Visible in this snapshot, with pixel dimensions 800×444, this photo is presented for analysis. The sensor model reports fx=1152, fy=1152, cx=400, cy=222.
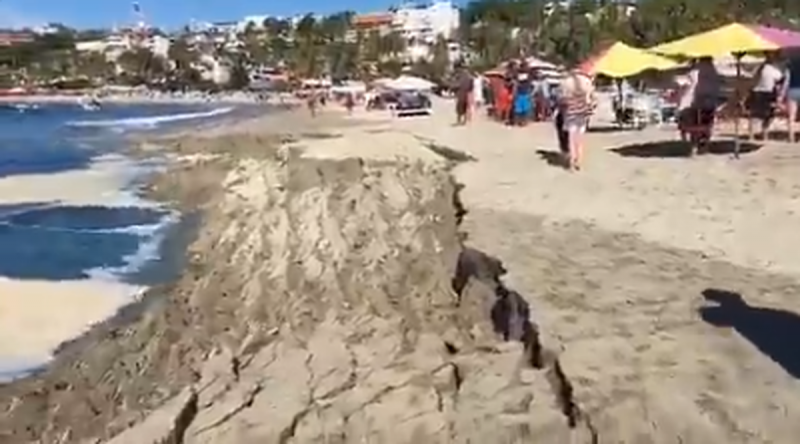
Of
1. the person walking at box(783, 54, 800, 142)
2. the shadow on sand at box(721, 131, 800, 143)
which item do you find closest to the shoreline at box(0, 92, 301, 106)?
the shadow on sand at box(721, 131, 800, 143)

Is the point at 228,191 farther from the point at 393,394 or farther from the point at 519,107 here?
the point at 393,394

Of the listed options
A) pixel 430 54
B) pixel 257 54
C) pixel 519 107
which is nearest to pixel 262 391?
pixel 519 107

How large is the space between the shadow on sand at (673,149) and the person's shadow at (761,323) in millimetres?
8652

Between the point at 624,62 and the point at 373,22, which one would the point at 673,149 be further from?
the point at 373,22

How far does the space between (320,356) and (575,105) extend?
26.4 ft

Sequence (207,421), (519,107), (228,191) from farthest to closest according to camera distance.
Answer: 1. (519,107)
2. (228,191)
3. (207,421)

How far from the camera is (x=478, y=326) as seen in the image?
675 centimetres

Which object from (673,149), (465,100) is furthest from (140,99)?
(673,149)

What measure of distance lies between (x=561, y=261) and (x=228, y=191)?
11.8 m

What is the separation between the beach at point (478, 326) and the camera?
4.76 metres

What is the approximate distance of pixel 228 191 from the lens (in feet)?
62.3

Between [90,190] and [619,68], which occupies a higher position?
[619,68]

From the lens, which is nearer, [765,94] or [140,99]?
[765,94]

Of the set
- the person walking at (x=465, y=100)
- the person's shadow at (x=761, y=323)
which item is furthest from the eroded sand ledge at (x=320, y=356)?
the person walking at (x=465, y=100)
